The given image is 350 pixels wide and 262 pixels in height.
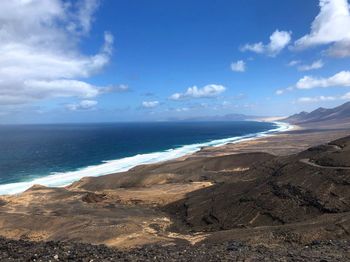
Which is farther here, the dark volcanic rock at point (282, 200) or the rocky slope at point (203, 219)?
the dark volcanic rock at point (282, 200)

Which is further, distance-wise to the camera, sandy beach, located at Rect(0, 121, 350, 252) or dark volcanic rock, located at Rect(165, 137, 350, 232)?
sandy beach, located at Rect(0, 121, 350, 252)

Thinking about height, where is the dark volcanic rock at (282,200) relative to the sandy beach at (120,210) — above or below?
above

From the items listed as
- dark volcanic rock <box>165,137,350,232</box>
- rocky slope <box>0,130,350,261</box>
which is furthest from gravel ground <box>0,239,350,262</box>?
dark volcanic rock <box>165,137,350,232</box>

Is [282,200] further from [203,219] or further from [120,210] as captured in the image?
[120,210]

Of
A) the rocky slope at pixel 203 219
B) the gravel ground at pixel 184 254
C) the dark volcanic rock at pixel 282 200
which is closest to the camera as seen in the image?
the gravel ground at pixel 184 254

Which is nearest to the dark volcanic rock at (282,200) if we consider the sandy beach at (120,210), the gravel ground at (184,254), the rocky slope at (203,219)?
the rocky slope at (203,219)

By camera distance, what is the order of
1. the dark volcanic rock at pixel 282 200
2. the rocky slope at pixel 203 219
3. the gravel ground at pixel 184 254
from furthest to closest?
the dark volcanic rock at pixel 282 200, the rocky slope at pixel 203 219, the gravel ground at pixel 184 254

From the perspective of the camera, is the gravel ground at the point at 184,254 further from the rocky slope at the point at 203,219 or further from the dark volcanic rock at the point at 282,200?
the dark volcanic rock at the point at 282,200

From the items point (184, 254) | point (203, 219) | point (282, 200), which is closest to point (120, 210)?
point (203, 219)

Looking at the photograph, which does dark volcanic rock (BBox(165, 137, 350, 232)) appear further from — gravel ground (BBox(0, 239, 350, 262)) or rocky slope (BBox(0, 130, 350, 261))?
gravel ground (BBox(0, 239, 350, 262))

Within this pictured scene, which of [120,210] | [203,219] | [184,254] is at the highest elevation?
[184,254]
